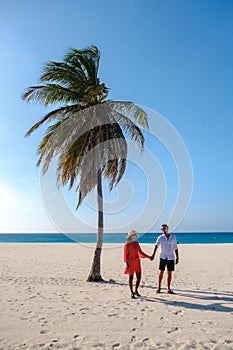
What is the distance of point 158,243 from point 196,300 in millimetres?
1605

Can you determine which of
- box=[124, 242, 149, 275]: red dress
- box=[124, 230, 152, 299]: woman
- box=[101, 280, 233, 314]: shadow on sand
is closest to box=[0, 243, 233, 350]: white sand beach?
box=[101, 280, 233, 314]: shadow on sand

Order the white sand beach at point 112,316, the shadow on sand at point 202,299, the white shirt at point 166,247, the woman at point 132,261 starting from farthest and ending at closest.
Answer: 1. the white shirt at point 166,247
2. the woman at point 132,261
3. the shadow on sand at point 202,299
4. the white sand beach at point 112,316

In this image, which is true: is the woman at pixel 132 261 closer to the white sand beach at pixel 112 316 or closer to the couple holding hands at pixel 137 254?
the couple holding hands at pixel 137 254

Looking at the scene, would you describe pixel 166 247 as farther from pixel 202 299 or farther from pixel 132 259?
pixel 202 299

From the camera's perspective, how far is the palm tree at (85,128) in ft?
32.3

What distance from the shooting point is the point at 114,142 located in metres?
10.2

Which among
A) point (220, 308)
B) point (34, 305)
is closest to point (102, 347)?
point (34, 305)

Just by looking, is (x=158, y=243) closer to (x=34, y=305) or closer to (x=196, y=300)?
(x=196, y=300)

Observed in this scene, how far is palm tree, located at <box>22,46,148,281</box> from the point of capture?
985 centimetres

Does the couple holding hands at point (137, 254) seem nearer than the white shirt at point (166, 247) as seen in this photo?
Yes

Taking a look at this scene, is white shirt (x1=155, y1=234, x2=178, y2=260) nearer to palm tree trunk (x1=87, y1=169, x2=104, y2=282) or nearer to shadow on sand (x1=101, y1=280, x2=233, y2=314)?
shadow on sand (x1=101, y1=280, x2=233, y2=314)

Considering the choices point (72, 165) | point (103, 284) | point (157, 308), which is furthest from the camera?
point (72, 165)

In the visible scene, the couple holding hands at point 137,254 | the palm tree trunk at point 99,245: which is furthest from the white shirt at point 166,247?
the palm tree trunk at point 99,245

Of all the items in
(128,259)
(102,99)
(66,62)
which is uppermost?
(66,62)
